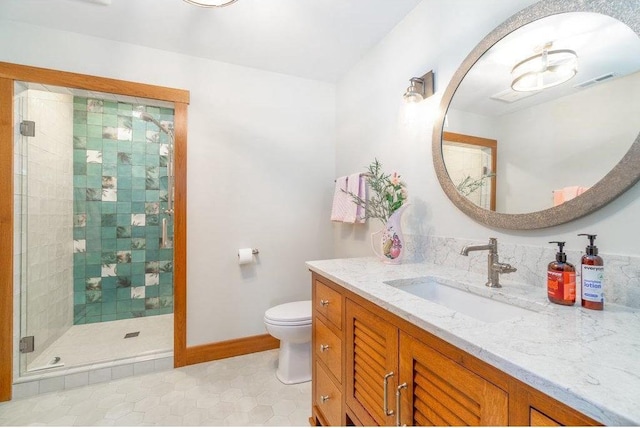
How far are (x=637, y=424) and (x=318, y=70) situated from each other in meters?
2.50

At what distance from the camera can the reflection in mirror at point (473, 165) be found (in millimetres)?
1186

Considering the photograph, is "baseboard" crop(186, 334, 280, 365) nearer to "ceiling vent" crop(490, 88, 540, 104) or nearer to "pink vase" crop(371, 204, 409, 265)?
"pink vase" crop(371, 204, 409, 265)

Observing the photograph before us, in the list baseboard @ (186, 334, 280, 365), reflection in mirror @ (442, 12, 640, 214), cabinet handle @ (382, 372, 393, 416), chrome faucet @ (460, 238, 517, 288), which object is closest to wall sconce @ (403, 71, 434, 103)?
reflection in mirror @ (442, 12, 640, 214)

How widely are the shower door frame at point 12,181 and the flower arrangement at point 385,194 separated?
131cm

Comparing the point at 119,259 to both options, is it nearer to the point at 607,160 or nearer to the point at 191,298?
the point at 191,298

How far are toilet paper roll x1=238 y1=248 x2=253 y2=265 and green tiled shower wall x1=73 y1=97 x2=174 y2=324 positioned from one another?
1.20 m

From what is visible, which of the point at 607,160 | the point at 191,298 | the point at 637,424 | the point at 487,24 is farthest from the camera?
the point at 191,298

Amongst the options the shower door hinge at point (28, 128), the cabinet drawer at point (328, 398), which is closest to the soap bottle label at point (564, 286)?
the cabinet drawer at point (328, 398)

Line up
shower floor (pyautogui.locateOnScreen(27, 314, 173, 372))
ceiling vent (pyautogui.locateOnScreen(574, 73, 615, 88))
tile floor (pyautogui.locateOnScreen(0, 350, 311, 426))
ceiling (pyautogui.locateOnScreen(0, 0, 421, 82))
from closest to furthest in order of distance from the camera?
1. ceiling vent (pyautogui.locateOnScreen(574, 73, 615, 88))
2. tile floor (pyautogui.locateOnScreen(0, 350, 311, 426))
3. ceiling (pyautogui.locateOnScreen(0, 0, 421, 82))
4. shower floor (pyautogui.locateOnScreen(27, 314, 173, 372))

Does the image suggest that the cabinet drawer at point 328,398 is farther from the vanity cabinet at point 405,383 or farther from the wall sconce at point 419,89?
the wall sconce at point 419,89

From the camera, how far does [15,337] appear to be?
169 cm

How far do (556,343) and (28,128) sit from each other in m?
2.82

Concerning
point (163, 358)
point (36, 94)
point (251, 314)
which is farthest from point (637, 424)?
point (36, 94)

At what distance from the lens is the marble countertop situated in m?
0.42
